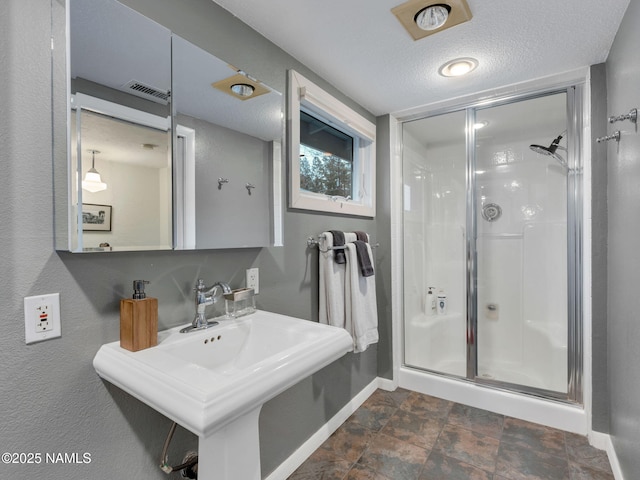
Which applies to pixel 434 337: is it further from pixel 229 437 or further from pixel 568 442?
pixel 229 437

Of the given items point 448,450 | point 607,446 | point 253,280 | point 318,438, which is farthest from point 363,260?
point 607,446

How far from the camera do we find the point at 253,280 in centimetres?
152

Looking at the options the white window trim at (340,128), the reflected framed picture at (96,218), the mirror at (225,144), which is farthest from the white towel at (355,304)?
the reflected framed picture at (96,218)

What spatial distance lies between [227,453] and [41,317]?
0.64 m

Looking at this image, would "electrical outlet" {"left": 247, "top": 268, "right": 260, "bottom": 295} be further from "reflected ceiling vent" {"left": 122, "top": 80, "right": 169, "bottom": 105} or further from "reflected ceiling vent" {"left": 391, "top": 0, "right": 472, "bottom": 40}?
"reflected ceiling vent" {"left": 391, "top": 0, "right": 472, "bottom": 40}

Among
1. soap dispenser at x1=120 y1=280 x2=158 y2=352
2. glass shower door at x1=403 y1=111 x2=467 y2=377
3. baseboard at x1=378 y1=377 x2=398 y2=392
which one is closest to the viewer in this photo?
soap dispenser at x1=120 y1=280 x2=158 y2=352

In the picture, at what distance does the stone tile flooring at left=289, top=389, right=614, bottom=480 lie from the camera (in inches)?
67.4

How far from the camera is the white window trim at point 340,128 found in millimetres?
1729

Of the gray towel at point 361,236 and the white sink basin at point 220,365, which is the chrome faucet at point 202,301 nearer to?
the white sink basin at point 220,365

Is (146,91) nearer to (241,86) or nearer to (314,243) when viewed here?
(241,86)

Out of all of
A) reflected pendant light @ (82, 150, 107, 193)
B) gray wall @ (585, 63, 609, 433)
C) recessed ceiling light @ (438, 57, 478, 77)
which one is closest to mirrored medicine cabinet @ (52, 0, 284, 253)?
reflected pendant light @ (82, 150, 107, 193)

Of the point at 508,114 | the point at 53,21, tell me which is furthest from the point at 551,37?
the point at 53,21

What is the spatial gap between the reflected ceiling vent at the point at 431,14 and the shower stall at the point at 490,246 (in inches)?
42.0

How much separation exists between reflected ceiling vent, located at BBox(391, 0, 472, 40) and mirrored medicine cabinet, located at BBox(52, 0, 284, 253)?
27.4 inches
